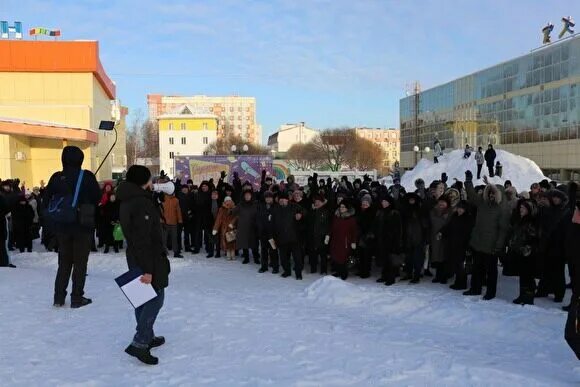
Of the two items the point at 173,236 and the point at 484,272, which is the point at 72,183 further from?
the point at 484,272

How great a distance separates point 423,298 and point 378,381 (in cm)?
356

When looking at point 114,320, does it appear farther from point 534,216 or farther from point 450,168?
point 450,168

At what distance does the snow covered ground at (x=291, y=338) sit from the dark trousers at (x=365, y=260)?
3.46 feet

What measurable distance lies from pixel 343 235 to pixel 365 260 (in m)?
0.73

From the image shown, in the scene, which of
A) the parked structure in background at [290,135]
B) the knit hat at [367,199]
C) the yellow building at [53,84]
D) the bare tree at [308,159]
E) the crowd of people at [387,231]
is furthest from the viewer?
the parked structure in background at [290,135]

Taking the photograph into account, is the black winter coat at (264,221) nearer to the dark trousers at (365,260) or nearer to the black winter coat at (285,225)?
the black winter coat at (285,225)

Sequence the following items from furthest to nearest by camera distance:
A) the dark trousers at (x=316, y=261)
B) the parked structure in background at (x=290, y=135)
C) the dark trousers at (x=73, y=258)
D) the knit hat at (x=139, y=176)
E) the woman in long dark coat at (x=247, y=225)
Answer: the parked structure in background at (x=290, y=135) → the woman in long dark coat at (x=247, y=225) → the dark trousers at (x=316, y=261) → the dark trousers at (x=73, y=258) → the knit hat at (x=139, y=176)

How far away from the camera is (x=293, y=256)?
9688 mm

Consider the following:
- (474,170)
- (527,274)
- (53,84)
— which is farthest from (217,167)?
(53,84)

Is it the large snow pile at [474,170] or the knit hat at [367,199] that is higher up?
the large snow pile at [474,170]

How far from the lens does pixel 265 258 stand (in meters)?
10.2

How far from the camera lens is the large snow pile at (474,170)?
2619cm

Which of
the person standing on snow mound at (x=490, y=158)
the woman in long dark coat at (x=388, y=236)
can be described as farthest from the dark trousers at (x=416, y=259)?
the person standing on snow mound at (x=490, y=158)

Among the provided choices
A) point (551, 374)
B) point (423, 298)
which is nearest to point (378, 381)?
point (551, 374)
